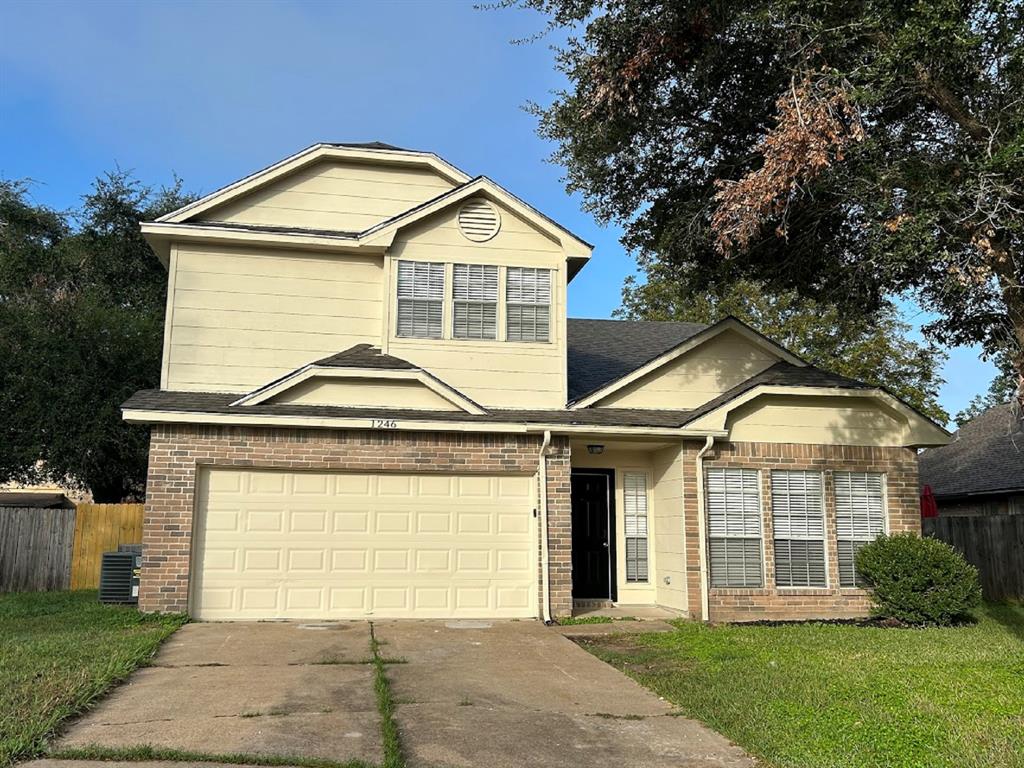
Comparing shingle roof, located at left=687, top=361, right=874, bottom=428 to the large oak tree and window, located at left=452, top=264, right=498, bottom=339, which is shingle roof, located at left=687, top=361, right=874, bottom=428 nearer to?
the large oak tree

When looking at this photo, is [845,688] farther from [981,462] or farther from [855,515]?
[981,462]

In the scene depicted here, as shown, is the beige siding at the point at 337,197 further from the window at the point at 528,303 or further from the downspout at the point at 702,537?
the downspout at the point at 702,537

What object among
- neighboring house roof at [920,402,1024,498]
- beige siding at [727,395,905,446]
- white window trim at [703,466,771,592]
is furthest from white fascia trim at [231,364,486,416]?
neighboring house roof at [920,402,1024,498]

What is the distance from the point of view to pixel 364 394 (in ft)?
37.4

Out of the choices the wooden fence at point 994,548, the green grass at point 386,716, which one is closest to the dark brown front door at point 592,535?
the green grass at point 386,716

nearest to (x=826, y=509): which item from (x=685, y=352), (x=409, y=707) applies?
(x=685, y=352)

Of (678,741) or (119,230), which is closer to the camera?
(678,741)

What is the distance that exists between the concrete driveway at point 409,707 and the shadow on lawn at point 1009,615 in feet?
20.8

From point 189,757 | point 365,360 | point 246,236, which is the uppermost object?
point 246,236

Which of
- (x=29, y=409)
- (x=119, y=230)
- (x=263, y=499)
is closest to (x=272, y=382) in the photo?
(x=263, y=499)

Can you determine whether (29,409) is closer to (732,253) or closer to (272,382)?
(272,382)

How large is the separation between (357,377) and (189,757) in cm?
674

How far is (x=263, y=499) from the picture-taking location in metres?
11.1

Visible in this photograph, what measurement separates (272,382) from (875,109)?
8754 millimetres
